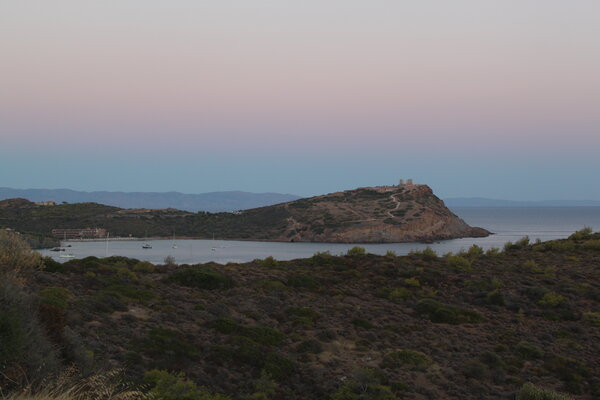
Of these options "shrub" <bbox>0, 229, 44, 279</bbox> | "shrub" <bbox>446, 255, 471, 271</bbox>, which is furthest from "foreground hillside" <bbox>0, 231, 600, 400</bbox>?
"shrub" <bbox>446, 255, 471, 271</bbox>

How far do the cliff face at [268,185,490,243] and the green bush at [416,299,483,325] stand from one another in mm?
119593

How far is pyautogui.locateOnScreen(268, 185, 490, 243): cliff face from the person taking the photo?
14350 cm

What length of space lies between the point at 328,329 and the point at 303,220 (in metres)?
139

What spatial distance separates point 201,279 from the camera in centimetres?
2395

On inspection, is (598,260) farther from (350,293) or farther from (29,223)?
(29,223)

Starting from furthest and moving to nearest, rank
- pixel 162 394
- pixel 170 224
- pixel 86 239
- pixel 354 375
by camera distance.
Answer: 1. pixel 170 224
2. pixel 86 239
3. pixel 354 375
4. pixel 162 394

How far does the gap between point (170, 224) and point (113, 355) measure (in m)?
162

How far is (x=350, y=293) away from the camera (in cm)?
2489

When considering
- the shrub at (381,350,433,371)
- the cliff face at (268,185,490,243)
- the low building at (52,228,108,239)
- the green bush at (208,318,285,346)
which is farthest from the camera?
the low building at (52,228,108,239)

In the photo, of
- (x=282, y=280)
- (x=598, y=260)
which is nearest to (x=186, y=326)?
(x=282, y=280)

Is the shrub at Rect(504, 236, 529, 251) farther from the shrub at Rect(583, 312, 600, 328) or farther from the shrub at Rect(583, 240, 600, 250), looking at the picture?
the shrub at Rect(583, 312, 600, 328)

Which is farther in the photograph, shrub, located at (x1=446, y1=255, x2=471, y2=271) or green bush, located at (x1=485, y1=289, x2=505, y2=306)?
shrub, located at (x1=446, y1=255, x2=471, y2=271)

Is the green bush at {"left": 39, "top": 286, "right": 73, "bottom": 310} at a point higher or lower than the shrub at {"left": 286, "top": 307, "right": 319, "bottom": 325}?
higher

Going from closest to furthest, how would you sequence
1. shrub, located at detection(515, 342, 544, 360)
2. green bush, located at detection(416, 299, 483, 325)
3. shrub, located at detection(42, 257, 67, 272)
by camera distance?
1. shrub, located at detection(515, 342, 544, 360)
2. green bush, located at detection(416, 299, 483, 325)
3. shrub, located at detection(42, 257, 67, 272)
